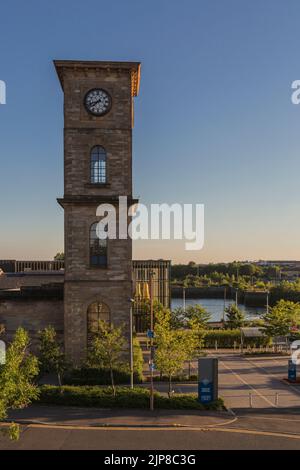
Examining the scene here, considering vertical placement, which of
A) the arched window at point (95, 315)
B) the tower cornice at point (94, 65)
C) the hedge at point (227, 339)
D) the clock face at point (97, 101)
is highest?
the tower cornice at point (94, 65)

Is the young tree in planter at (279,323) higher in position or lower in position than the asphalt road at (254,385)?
higher

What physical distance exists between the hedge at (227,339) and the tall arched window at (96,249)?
19.6 metres

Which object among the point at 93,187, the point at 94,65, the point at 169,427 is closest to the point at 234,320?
the point at 93,187

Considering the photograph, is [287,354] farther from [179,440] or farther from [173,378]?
[179,440]

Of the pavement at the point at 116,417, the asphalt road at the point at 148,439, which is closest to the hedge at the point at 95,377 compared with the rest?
the pavement at the point at 116,417

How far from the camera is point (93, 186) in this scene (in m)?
30.5

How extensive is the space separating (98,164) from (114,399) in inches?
630

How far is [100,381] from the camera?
92.8ft

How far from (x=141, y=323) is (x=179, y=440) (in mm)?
37212

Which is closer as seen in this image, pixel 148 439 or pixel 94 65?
pixel 148 439

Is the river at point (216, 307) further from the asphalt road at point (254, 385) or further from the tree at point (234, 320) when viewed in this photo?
the asphalt road at point (254, 385)

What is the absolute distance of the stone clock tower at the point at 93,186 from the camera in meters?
30.1

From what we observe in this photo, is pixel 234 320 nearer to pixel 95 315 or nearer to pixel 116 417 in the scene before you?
pixel 95 315
